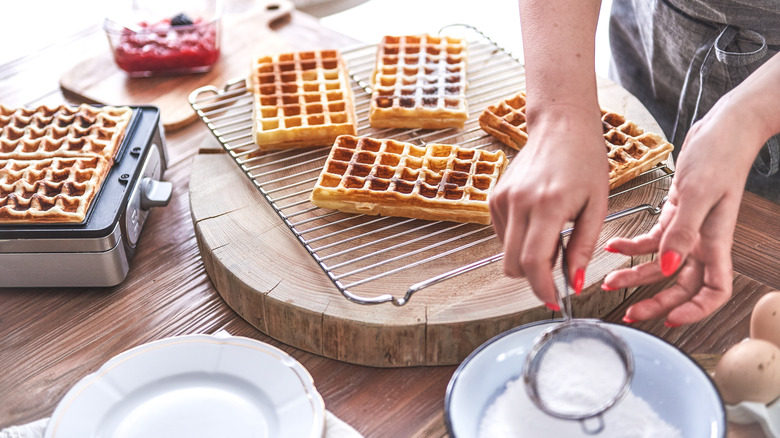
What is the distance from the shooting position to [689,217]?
1.09 meters

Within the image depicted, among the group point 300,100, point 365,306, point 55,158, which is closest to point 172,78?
point 300,100

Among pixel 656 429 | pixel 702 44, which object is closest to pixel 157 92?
pixel 702 44

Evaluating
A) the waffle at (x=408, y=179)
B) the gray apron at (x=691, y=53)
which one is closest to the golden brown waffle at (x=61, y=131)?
the waffle at (x=408, y=179)

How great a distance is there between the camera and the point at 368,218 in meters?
1.67

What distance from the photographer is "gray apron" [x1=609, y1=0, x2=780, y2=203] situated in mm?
1758

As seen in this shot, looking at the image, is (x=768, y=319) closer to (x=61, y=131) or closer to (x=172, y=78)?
(x=61, y=131)

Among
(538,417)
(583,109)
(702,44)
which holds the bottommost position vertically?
(538,417)

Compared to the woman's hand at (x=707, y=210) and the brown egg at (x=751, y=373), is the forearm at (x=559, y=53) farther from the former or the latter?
the brown egg at (x=751, y=373)

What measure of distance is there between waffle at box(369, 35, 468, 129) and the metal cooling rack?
0.05 m

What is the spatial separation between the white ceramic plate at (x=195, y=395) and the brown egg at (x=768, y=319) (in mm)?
759

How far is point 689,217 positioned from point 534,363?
1.10ft

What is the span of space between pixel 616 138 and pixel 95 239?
128cm

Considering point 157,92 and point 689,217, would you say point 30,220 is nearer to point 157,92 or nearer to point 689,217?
point 157,92

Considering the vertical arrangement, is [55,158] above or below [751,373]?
above
